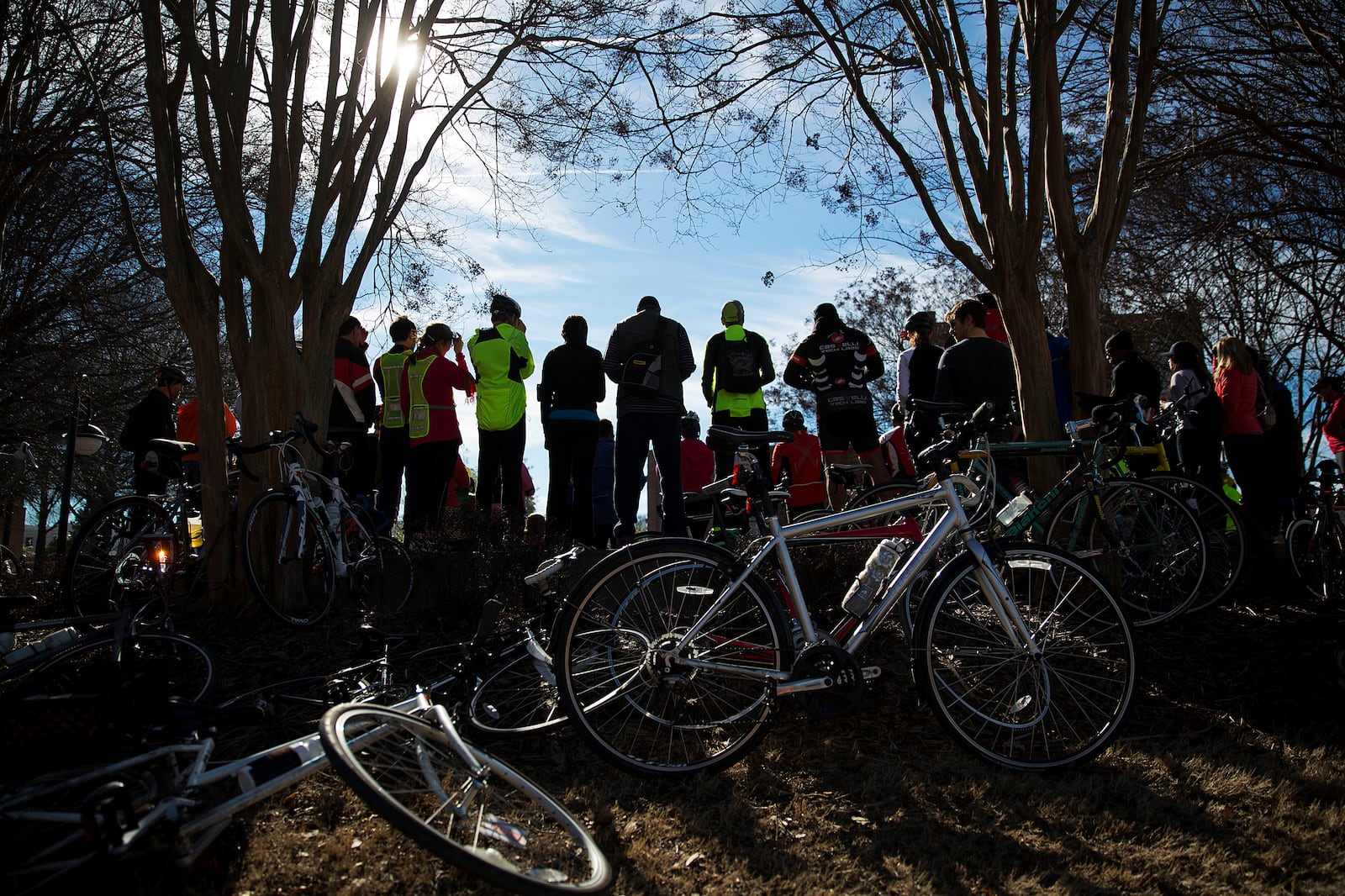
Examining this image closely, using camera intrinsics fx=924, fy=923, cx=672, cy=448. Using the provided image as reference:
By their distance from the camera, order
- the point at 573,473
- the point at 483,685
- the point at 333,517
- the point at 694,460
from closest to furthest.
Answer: the point at 483,685 < the point at 333,517 < the point at 573,473 < the point at 694,460

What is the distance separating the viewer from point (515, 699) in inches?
159

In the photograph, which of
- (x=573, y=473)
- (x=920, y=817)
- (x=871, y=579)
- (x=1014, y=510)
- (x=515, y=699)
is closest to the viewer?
(x=920, y=817)

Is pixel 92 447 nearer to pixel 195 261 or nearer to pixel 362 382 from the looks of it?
pixel 362 382

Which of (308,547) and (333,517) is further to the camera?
(333,517)

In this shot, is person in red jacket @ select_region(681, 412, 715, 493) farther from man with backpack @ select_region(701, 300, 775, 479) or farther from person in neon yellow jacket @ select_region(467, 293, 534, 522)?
person in neon yellow jacket @ select_region(467, 293, 534, 522)

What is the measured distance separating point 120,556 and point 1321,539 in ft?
26.6

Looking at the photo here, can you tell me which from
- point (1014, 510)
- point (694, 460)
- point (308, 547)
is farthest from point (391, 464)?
point (1014, 510)

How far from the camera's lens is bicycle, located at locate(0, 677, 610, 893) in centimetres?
233

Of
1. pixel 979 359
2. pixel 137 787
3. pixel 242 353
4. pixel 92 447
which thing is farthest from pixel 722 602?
pixel 92 447

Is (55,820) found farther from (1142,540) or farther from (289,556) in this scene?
(1142,540)

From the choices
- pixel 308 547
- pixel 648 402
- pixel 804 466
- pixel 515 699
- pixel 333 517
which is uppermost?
pixel 648 402

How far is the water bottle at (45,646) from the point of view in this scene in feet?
12.7

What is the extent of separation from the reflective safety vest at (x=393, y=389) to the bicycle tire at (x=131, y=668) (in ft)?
11.5

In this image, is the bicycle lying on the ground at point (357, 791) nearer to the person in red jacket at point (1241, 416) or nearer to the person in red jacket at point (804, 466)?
the person in red jacket at point (804, 466)
